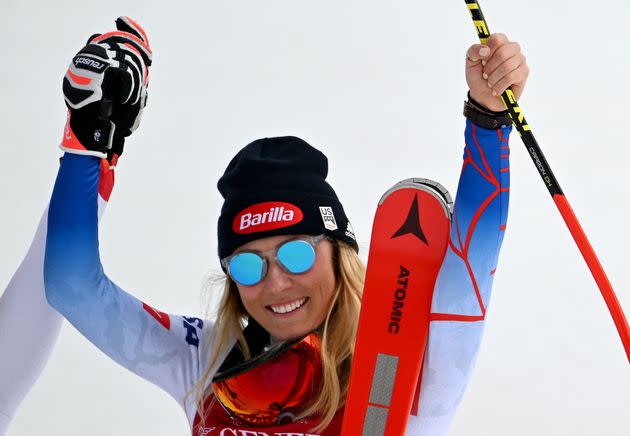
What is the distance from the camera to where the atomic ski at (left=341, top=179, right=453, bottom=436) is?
2.17 m

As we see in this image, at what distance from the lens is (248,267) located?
2.33 metres

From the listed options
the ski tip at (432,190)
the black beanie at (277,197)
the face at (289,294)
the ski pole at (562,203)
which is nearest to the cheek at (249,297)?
the face at (289,294)

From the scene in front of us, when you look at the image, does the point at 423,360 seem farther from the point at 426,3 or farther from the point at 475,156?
the point at 426,3

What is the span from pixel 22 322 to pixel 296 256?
0.73 meters

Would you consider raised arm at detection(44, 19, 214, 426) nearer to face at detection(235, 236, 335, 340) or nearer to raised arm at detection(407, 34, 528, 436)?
face at detection(235, 236, 335, 340)

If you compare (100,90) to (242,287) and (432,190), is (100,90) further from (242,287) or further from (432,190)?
(432,190)

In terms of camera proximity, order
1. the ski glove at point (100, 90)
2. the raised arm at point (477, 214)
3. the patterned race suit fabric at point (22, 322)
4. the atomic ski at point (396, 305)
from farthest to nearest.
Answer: the patterned race suit fabric at point (22, 322)
the ski glove at point (100, 90)
the atomic ski at point (396, 305)
the raised arm at point (477, 214)

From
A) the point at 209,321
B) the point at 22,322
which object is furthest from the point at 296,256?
the point at 22,322

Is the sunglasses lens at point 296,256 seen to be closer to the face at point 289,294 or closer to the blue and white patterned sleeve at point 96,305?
the face at point 289,294

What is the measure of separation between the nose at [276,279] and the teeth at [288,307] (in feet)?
0.17

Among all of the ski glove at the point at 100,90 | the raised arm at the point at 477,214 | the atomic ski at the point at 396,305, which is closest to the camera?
the raised arm at the point at 477,214

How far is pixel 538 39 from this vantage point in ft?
15.8

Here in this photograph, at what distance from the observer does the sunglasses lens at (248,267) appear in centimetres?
233

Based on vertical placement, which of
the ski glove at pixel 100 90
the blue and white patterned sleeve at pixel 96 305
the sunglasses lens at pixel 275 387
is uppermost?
the ski glove at pixel 100 90
